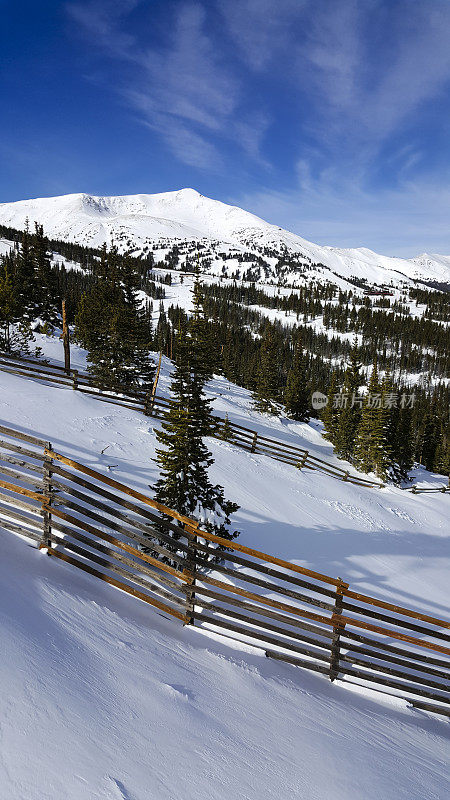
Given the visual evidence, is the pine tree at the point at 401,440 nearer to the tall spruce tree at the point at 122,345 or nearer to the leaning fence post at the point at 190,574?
the tall spruce tree at the point at 122,345

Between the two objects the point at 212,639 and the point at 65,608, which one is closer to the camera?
the point at 65,608

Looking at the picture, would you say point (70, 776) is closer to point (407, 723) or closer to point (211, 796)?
point (211, 796)

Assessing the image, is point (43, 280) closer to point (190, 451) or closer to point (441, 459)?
point (190, 451)

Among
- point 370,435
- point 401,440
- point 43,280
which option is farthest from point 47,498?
point 401,440

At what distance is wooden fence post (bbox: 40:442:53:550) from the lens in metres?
5.36

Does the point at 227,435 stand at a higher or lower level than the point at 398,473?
higher

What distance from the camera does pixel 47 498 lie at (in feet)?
17.5

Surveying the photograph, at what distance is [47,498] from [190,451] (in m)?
5.35

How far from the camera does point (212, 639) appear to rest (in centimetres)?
538

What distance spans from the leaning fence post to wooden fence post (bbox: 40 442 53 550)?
2136 millimetres

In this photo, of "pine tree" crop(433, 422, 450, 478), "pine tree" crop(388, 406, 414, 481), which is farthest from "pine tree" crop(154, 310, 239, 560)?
"pine tree" crop(433, 422, 450, 478)

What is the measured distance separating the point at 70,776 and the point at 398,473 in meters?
46.1

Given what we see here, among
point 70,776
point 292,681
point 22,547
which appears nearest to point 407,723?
point 292,681

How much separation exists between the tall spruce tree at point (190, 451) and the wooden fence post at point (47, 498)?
14.9 feet
